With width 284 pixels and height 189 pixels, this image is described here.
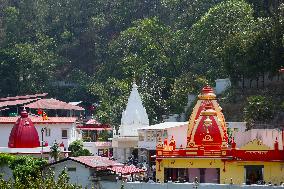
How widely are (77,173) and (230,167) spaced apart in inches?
346

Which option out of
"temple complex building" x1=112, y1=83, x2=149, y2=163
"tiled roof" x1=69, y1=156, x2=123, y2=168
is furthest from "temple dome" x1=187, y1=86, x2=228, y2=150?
"temple complex building" x1=112, y1=83, x2=149, y2=163

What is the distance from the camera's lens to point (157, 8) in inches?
4363

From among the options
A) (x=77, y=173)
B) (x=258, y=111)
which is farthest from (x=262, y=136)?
(x=77, y=173)

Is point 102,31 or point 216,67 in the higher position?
point 102,31

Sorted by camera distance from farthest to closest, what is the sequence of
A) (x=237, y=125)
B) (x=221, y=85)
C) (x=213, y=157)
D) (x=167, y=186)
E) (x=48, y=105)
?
(x=48, y=105) → (x=221, y=85) → (x=237, y=125) → (x=213, y=157) → (x=167, y=186)

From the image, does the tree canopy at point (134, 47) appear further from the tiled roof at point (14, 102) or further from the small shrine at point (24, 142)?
the small shrine at point (24, 142)

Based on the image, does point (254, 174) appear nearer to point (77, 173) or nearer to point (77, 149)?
point (77, 173)

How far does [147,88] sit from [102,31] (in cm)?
3038

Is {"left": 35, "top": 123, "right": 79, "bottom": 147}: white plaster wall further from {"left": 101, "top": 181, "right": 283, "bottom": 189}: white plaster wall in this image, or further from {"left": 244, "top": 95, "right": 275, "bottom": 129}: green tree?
{"left": 101, "top": 181, "right": 283, "bottom": 189}: white plaster wall

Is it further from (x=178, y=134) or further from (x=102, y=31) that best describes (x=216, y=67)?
(x=102, y=31)

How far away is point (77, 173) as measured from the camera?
166ft

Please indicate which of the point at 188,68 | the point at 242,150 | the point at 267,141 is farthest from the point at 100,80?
the point at 242,150

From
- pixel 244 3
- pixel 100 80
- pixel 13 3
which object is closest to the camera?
pixel 244 3

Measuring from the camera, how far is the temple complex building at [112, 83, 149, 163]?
69438 millimetres
